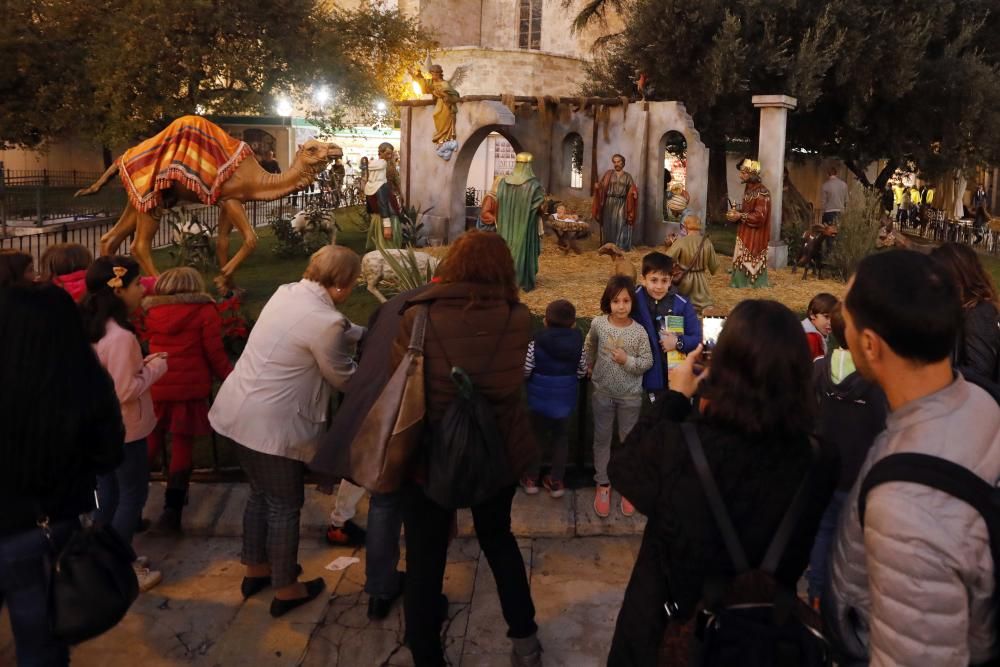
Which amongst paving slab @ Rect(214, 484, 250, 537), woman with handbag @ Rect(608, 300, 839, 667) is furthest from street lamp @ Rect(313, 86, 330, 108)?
woman with handbag @ Rect(608, 300, 839, 667)

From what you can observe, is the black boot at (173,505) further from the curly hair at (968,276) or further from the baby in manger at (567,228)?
the baby in manger at (567,228)

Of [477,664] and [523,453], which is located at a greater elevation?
[523,453]

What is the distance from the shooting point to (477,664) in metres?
3.57

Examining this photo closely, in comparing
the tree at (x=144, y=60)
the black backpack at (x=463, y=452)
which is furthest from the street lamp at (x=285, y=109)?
the black backpack at (x=463, y=452)

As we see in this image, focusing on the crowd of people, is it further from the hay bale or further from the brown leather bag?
the hay bale

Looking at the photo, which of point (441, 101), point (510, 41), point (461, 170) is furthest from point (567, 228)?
point (510, 41)

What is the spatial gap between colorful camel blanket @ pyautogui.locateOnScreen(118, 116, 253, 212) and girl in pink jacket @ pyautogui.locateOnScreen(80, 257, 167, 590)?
604 centimetres

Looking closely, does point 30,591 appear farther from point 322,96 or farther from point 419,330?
point 322,96

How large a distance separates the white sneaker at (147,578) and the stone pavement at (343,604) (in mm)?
34

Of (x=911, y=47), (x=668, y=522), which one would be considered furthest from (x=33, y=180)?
(x=668, y=522)

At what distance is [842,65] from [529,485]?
17.0m

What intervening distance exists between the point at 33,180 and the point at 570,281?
2562 centimetres

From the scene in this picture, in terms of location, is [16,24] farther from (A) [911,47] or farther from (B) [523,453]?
(B) [523,453]

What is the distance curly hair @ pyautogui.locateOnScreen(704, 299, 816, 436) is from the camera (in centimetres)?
218
